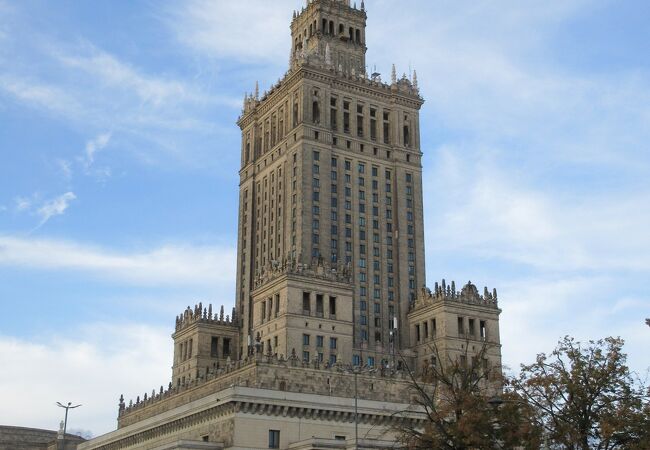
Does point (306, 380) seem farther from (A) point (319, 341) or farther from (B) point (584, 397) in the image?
(B) point (584, 397)

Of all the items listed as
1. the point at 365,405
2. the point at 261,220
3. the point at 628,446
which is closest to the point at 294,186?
the point at 261,220

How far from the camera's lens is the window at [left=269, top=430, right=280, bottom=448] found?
8802 cm

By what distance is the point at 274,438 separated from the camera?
88500mm

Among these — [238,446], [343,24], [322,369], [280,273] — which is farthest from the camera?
[343,24]

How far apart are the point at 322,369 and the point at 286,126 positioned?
50157mm

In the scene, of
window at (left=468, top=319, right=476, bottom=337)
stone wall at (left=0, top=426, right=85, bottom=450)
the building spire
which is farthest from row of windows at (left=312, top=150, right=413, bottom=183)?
stone wall at (left=0, top=426, right=85, bottom=450)

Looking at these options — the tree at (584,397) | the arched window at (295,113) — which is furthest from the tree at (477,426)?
the arched window at (295,113)

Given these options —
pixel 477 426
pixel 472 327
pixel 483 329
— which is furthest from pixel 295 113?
pixel 477 426

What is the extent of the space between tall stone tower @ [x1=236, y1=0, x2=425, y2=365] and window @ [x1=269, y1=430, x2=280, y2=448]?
998 inches

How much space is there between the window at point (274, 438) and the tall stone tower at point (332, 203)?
83.2 feet

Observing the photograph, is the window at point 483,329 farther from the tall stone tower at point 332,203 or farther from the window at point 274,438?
the window at point 274,438

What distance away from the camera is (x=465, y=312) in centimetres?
12381

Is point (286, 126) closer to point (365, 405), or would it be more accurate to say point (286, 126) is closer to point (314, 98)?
point (314, 98)

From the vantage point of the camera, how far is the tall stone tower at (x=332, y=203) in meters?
118
